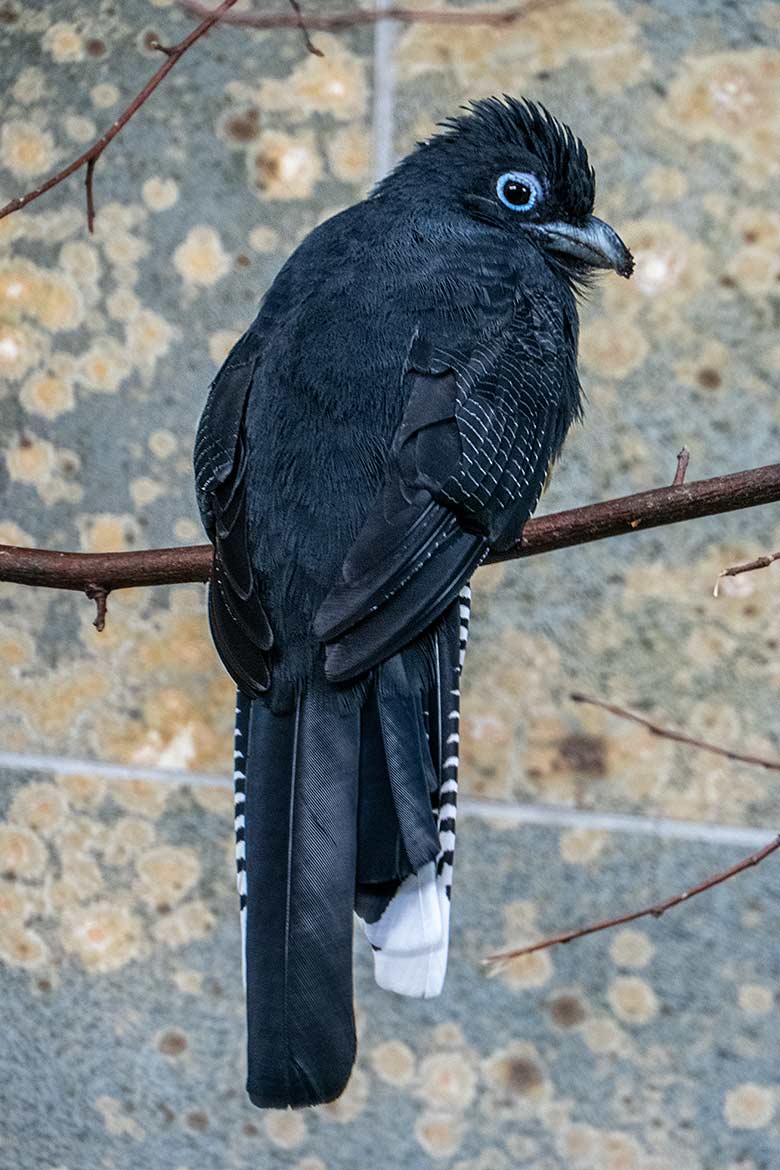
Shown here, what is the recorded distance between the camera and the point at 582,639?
3158mm

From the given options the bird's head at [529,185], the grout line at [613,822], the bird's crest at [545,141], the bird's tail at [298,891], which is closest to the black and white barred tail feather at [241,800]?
the bird's tail at [298,891]

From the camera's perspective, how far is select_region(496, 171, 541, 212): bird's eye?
241cm

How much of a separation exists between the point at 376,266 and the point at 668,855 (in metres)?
1.55

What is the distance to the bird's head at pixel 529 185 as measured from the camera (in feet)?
7.91

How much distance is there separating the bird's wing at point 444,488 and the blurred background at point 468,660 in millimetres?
998

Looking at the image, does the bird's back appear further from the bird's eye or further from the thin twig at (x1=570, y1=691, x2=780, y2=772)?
the thin twig at (x1=570, y1=691, x2=780, y2=772)

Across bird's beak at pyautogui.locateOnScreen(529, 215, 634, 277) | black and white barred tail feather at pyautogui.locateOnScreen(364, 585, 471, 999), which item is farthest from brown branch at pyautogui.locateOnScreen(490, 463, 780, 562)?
bird's beak at pyautogui.locateOnScreen(529, 215, 634, 277)

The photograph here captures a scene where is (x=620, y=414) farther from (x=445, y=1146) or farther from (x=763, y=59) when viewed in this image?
(x=445, y=1146)

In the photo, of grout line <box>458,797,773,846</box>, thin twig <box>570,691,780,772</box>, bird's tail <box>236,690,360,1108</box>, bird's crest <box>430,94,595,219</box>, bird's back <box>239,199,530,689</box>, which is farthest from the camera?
grout line <box>458,797,773,846</box>

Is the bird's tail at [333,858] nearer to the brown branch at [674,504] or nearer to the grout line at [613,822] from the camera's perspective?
the brown branch at [674,504]

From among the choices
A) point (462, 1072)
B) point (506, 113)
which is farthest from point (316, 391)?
point (462, 1072)

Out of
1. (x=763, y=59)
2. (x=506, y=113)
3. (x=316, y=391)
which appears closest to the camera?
(x=316, y=391)

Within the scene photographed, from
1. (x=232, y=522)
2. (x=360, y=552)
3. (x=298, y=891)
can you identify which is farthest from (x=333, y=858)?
(x=232, y=522)

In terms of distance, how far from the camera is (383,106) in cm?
318
